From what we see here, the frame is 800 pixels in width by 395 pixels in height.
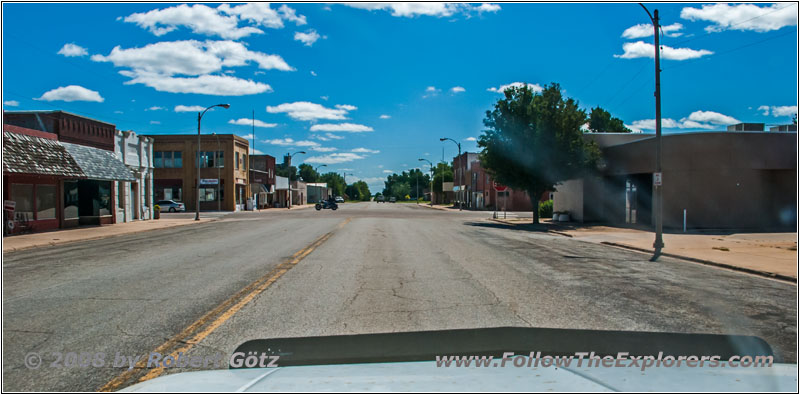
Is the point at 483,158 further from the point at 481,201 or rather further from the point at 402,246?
the point at 481,201

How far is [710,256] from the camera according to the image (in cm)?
1470

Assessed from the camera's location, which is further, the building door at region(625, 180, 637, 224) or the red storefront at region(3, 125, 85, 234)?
the building door at region(625, 180, 637, 224)

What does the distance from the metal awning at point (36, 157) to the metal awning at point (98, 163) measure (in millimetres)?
818

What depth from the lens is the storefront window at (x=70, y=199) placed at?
1058 inches

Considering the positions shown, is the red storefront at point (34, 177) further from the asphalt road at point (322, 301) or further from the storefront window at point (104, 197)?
the asphalt road at point (322, 301)

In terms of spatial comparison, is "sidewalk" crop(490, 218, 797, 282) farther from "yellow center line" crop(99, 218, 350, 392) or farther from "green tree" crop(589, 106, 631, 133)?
"green tree" crop(589, 106, 631, 133)

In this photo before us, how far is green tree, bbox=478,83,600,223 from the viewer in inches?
1214

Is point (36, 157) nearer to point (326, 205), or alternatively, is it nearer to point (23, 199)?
point (23, 199)

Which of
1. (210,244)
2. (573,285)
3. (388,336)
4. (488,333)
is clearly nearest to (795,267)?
(573,285)

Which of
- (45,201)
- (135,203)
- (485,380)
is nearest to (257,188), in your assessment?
(135,203)

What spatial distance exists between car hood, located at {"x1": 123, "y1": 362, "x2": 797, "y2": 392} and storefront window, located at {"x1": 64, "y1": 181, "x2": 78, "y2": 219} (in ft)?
91.4

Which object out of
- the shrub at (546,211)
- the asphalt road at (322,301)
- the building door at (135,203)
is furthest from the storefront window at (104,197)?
the shrub at (546,211)

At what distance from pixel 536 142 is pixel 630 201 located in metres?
6.72

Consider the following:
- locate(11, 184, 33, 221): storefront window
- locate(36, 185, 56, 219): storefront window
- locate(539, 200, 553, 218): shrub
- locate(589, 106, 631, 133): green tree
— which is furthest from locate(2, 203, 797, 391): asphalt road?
locate(589, 106, 631, 133): green tree
